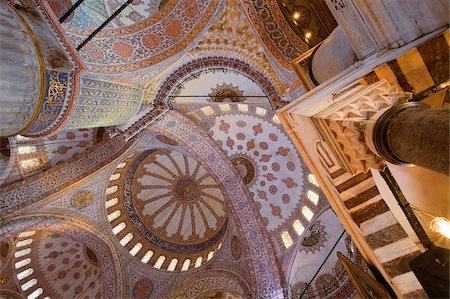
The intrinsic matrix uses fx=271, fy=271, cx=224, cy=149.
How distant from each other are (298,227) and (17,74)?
8.43 metres

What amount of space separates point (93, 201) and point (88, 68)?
17.7 feet

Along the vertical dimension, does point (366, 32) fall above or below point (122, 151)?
below

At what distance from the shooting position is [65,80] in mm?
4828

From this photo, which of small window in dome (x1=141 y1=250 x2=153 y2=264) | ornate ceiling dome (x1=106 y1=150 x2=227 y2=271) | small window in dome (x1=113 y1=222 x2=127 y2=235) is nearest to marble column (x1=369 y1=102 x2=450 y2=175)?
ornate ceiling dome (x1=106 y1=150 x2=227 y2=271)

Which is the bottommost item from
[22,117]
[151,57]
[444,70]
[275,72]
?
[444,70]

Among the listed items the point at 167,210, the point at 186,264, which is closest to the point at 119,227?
the point at 167,210

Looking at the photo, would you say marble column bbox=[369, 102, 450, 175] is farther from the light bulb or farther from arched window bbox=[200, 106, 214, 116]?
arched window bbox=[200, 106, 214, 116]

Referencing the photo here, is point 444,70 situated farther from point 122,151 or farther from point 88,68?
point 122,151

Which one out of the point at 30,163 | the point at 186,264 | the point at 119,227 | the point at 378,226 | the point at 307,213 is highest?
the point at 30,163

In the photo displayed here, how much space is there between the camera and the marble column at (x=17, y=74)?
3.63 meters

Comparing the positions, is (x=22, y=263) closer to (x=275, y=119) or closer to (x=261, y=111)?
(x=261, y=111)

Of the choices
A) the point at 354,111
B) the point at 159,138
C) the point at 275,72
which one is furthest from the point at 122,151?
the point at 354,111

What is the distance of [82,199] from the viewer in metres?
8.59

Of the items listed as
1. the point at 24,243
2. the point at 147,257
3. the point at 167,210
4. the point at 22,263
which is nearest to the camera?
the point at 24,243
